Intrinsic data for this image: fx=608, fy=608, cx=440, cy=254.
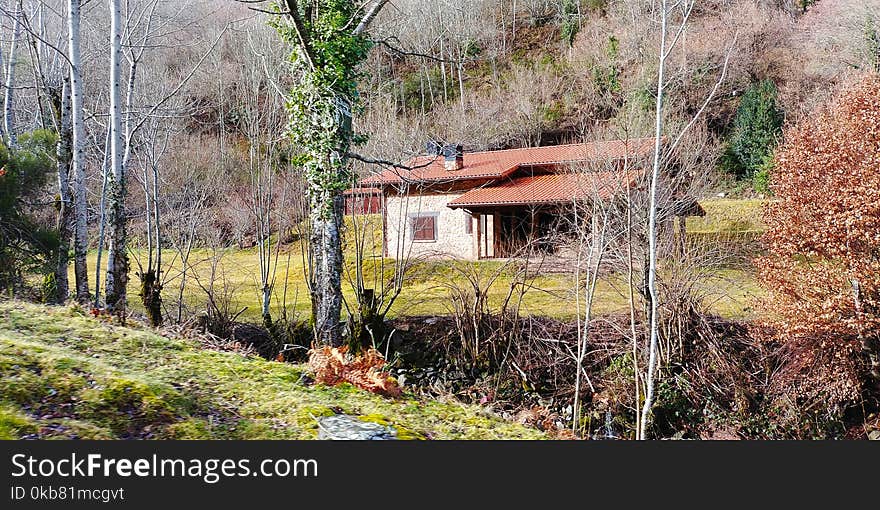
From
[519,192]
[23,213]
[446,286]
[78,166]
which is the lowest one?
[446,286]

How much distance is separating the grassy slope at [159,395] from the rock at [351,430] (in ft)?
0.26

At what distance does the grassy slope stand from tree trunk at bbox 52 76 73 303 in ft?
17.1

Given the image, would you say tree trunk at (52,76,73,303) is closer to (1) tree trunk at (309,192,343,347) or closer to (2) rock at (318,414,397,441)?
(1) tree trunk at (309,192,343,347)

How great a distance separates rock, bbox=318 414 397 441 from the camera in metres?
3.45

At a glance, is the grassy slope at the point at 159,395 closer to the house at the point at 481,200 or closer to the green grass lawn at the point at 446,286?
the green grass lawn at the point at 446,286

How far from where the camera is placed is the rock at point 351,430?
11.3 ft

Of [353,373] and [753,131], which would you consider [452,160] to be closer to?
[753,131]

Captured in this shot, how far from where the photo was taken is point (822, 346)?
10.2 m

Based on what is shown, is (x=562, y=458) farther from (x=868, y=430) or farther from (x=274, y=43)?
(x=274, y=43)

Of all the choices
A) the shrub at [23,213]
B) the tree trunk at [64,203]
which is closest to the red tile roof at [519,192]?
the tree trunk at [64,203]

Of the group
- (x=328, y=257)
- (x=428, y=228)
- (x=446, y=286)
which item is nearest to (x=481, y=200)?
(x=428, y=228)

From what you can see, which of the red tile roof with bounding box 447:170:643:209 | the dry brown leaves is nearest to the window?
the red tile roof with bounding box 447:170:643:209

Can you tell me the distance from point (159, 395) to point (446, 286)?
40.2 ft

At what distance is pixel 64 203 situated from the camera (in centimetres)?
1096
